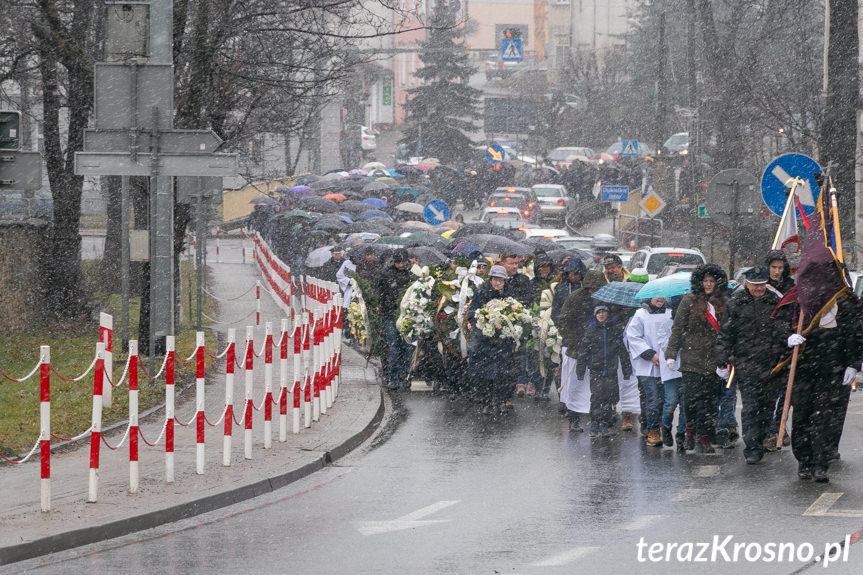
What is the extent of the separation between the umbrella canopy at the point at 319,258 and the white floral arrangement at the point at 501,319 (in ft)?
39.9

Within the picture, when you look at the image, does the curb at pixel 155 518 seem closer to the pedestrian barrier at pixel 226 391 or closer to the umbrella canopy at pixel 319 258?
the pedestrian barrier at pixel 226 391

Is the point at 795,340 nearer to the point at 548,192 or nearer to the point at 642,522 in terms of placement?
the point at 642,522

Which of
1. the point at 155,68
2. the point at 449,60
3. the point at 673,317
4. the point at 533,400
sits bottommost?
the point at 533,400

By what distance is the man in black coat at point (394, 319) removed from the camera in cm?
1872

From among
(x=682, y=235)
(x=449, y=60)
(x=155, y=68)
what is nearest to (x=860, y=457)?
(x=155, y=68)

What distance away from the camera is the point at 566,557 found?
8.52m

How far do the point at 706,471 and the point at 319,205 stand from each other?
36.0 metres

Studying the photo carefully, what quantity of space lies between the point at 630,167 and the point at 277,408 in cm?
4988

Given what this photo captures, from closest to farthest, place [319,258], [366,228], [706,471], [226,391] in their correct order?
[226,391], [706,471], [319,258], [366,228]

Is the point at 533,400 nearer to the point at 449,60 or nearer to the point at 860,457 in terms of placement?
the point at 860,457

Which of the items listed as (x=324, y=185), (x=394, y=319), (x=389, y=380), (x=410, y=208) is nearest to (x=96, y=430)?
(x=394, y=319)

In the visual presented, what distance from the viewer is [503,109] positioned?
302ft

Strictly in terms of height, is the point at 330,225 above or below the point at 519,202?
below

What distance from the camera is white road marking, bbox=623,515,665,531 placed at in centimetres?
947
